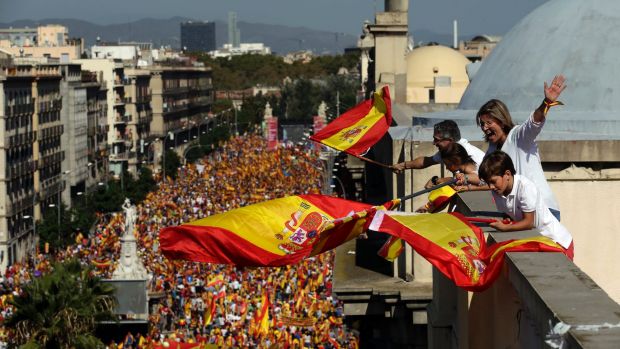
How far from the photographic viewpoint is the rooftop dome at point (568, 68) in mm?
10461

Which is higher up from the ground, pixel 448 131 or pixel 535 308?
pixel 448 131

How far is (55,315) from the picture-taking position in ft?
95.7

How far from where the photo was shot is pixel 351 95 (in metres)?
154

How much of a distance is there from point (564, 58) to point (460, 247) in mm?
5054

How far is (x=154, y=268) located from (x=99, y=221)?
30.4 meters

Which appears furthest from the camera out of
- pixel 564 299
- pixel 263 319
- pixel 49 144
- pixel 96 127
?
pixel 96 127

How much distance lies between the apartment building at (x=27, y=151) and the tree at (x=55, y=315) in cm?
4224

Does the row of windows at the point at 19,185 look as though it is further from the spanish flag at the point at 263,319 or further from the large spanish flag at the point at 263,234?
the large spanish flag at the point at 263,234

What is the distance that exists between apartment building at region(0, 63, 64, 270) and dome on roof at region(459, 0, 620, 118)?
61.1 metres

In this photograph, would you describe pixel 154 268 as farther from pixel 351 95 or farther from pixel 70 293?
pixel 351 95

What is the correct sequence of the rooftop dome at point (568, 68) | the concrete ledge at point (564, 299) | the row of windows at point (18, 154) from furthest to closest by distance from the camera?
the row of windows at point (18, 154), the rooftop dome at point (568, 68), the concrete ledge at point (564, 299)

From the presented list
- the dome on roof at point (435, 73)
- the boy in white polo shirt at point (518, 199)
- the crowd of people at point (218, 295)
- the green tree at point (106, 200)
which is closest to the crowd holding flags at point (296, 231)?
the boy in white polo shirt at point (518, 199)

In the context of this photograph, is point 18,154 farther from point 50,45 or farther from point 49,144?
point 50,45

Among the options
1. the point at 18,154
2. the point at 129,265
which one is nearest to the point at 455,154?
the point at 129,265
